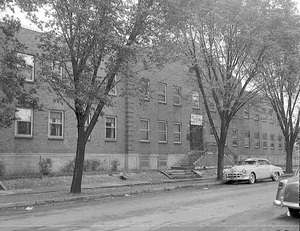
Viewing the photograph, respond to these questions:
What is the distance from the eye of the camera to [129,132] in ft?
89.1

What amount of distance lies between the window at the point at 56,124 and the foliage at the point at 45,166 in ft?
5.54

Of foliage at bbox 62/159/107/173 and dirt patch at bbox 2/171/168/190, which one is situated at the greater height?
foliage at bbox 62/159/107/173

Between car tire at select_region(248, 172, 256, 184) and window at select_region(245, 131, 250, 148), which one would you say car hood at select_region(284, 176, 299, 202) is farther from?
window at select_region(245, 131, 250, 148)

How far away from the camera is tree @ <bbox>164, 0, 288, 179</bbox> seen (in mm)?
19391

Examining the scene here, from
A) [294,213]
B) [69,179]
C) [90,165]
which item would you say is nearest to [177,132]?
[90,165]

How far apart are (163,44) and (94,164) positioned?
1140 centimetres

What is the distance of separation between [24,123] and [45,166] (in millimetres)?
2773

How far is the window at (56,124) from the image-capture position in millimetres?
22938

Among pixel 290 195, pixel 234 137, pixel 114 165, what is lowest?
pixel 114 165

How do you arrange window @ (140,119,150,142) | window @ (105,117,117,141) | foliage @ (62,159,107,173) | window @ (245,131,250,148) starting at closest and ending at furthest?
foliage @ (62,159,107,173), window @ (105,117,117,141), window @ (140,119,150,142), window @ (245,131,250,148)

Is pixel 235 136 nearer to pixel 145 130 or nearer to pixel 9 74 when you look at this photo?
pixel 145 130

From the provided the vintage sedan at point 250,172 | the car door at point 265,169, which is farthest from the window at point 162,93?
the car door at point 265,169

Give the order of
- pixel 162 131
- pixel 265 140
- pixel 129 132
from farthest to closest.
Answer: pixel 265 140 → pixel 162 131 → pixel 129 132

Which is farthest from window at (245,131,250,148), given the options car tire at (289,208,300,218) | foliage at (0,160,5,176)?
car tire at (289,208,300,218)
